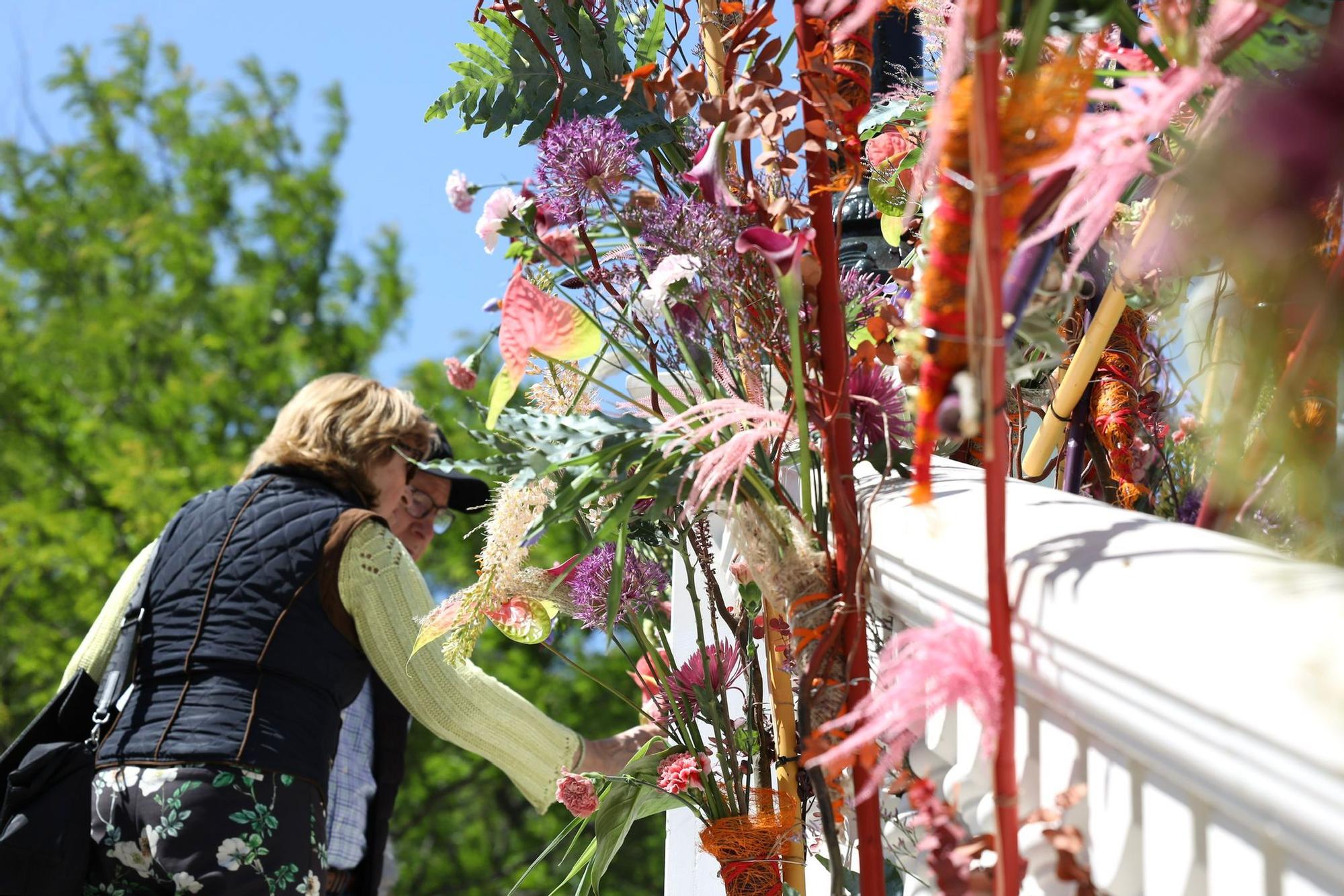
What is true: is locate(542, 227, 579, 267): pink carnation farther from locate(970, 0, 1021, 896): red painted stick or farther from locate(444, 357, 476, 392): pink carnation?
locate(970, 0, 1021, 896): red painted stick

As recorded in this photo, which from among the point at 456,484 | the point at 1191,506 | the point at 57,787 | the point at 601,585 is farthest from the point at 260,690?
the point at 1191,506

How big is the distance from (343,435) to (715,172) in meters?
1.58

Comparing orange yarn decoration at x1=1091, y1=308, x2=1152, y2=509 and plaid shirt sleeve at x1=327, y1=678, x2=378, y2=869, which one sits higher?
orange yarn decoration at x1=1091, y1=308, x2=1152, y2=509

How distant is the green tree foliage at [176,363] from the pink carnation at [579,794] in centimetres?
788

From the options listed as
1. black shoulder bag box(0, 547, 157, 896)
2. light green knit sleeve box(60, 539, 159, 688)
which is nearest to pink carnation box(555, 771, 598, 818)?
black shoulder bag box(0, 547, 157, 896)

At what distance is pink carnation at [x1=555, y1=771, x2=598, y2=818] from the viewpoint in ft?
3.88

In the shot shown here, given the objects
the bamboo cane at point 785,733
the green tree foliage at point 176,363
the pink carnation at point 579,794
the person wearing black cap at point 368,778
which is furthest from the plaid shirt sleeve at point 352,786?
the green tree foliage at point 176,363

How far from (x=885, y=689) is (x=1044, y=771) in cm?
9

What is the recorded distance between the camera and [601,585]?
1.11 meters

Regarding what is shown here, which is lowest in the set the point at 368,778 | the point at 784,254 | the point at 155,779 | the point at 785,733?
the point at 368,778

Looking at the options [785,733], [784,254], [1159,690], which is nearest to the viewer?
[1159,690]

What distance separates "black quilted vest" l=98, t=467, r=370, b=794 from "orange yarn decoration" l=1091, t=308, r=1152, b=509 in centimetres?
131

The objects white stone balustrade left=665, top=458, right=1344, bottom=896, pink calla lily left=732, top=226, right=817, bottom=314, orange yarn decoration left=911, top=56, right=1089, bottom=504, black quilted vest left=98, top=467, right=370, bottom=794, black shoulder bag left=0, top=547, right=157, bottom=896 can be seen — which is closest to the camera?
white stone balustrade left=665, top=458, right=1344, bottom=896

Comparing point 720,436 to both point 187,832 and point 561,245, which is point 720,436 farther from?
point 187,832
